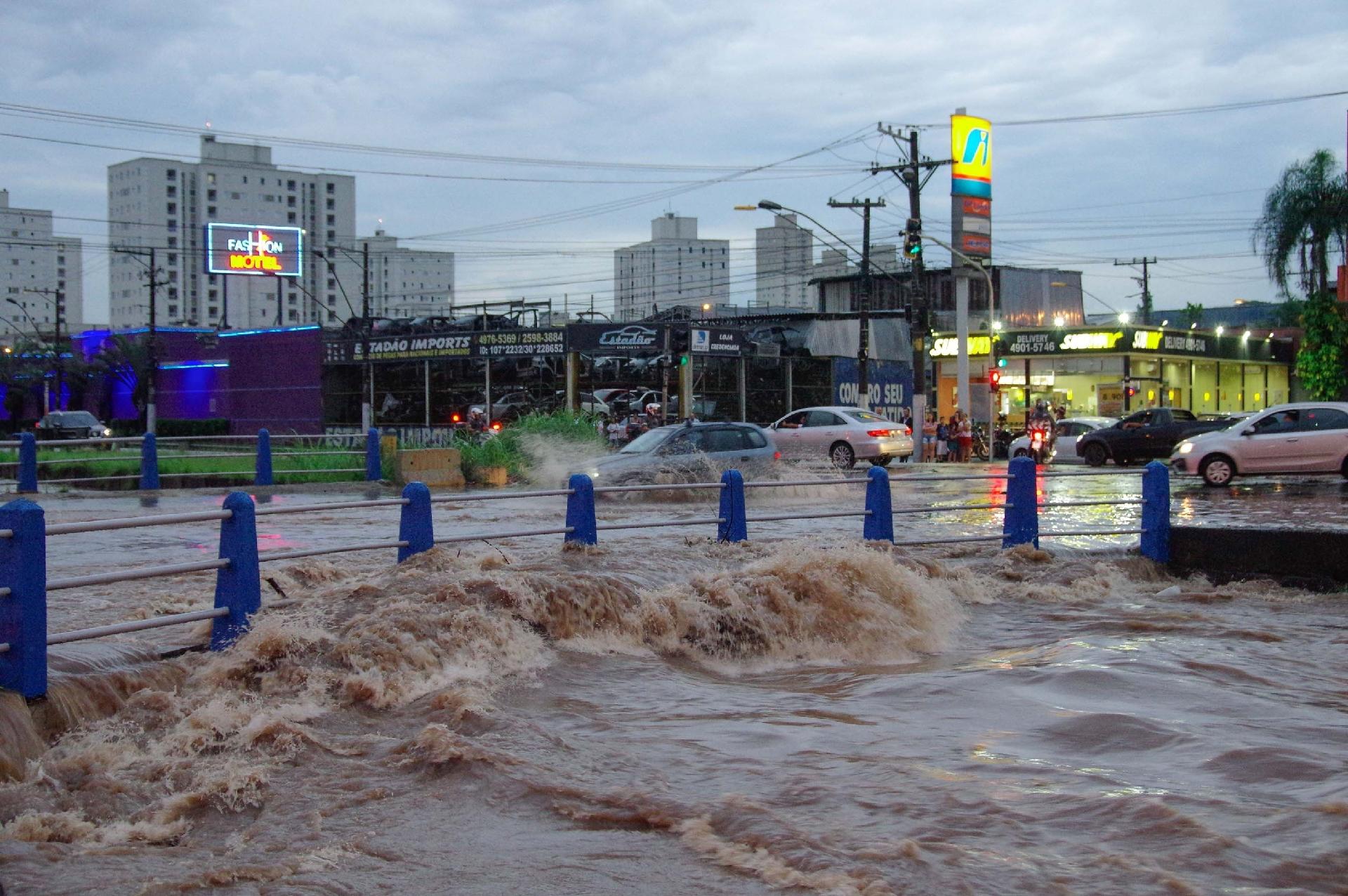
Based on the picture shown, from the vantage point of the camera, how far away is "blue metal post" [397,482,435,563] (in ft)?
30.8

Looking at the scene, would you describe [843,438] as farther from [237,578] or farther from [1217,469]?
[237,578]

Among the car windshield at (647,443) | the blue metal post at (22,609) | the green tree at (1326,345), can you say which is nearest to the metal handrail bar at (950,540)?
the blue metal post at (22,609)

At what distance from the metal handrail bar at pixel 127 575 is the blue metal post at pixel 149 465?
591 inches

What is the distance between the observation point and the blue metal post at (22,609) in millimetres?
6004

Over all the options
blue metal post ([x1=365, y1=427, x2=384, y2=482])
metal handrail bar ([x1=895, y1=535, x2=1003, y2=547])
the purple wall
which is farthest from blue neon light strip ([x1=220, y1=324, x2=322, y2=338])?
metal handrail bar ([x1=895, y1=535, x2=1003, y2=547])

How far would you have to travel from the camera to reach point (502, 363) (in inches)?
1555

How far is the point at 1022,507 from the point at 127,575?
8.83 meters

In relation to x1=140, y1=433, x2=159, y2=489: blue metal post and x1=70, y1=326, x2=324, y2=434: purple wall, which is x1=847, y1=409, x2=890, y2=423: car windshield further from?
x1=70, y1=326, x2=324, y2=434: purple wall

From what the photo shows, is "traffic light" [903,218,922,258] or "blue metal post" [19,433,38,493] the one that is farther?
"traffic light" [903,218,922,258]

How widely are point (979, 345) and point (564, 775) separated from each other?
1875 inches

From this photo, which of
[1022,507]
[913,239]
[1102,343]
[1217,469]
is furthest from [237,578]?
[1102,343]

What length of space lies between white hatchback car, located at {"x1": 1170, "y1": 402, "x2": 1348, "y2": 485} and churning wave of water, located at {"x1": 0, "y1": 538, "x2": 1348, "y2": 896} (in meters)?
13.1

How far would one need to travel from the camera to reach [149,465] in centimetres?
2128

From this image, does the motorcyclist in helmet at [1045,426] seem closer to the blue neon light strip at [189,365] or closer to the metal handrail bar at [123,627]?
the metal handrail bar at [123,627]
